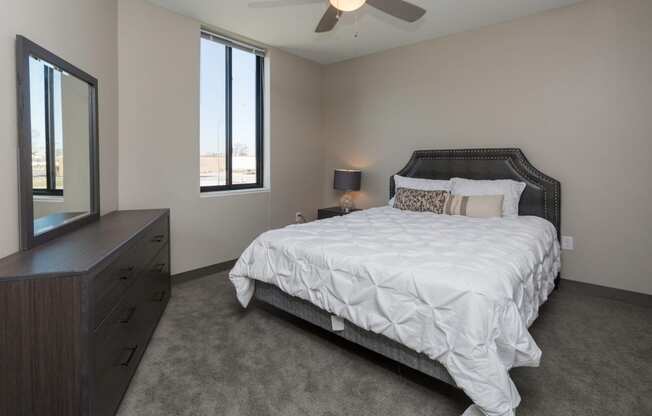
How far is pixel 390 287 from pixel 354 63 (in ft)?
12.0

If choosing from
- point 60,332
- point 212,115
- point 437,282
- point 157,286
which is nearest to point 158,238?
point 157,286

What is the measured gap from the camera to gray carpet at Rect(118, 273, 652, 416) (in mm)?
1664

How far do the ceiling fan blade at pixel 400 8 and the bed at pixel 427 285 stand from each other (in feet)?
5.03

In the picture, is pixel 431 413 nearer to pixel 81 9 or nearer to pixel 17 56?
pixel 17 56

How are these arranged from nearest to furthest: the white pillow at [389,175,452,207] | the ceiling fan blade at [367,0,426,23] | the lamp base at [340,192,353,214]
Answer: the ceiling fan blade at [367,0,426,23], the white pillow at [389,175,452,207], the lamp base at [340,192,353,214]

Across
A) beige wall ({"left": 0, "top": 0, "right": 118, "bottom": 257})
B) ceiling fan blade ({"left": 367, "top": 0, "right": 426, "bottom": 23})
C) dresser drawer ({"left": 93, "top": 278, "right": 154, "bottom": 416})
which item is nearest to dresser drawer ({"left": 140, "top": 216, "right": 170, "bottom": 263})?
dresser drawer ({"left": 93, "top": 278, "right": 154, "bottom": 416})

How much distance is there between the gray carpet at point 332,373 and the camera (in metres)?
1.66

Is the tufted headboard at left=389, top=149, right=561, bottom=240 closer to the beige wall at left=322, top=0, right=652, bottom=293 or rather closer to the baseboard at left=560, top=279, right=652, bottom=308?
the beige wall at left=322, top=0, right=652, bottom=293

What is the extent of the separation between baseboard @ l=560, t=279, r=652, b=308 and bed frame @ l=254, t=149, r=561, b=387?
0.39ft

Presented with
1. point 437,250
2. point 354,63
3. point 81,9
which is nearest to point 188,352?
point 437,250

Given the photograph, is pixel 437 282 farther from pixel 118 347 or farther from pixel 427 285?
pixel 118 347

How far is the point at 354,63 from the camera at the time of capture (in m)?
4.59

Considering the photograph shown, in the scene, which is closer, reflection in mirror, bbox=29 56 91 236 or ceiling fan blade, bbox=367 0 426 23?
reflection in mirror, bbox=29 56 91 236

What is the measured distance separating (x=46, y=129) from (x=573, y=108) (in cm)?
382
